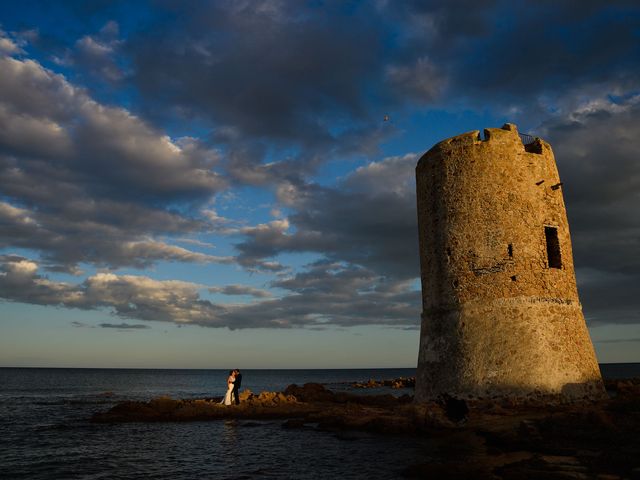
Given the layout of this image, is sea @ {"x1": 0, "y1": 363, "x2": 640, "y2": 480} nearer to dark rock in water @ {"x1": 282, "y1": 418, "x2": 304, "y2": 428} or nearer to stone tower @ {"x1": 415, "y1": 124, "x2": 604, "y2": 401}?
dark rock in water @ {"x1": 282, "y1": 418, "x2": 304, "y2": 428}

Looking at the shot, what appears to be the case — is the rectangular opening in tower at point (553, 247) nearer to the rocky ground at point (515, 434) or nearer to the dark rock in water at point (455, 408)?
the rocky ground at point (515, 434)

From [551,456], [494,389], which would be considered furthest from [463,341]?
[551,456]

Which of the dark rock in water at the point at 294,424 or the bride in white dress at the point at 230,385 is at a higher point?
the bride in white dress at the point at 230,385

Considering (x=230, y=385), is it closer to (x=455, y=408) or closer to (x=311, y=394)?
(x=311, y=394)

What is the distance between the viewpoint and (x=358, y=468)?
468 inches

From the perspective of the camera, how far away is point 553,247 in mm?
17781

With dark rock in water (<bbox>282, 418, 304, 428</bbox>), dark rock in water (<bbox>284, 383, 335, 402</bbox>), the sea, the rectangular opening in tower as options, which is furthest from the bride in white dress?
the rectangular opening in tower

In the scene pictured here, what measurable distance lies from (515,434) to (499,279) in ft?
18.4

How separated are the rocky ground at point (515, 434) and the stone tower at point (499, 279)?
1010 millimetres

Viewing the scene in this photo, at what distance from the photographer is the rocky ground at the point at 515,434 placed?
991cm

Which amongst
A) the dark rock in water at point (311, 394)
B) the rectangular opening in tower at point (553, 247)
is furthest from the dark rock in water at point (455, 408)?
the dark rock in water at point (311, 394)

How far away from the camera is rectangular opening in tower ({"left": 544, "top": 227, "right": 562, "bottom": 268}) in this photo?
17531 mm

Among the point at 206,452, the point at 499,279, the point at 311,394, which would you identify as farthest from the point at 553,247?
the point at 311,394

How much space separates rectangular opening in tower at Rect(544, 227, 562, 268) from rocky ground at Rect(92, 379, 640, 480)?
192 inches
